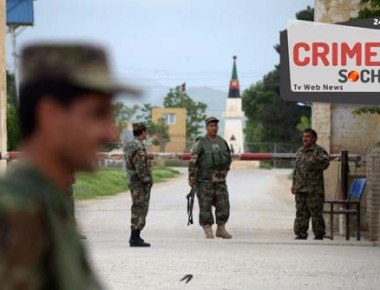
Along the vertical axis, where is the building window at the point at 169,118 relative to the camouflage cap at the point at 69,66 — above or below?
above

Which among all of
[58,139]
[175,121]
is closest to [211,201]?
[58,139]

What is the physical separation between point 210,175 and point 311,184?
1.55 m

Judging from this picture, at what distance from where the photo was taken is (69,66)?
7.01ft

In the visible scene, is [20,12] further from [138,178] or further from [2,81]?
[138,178]

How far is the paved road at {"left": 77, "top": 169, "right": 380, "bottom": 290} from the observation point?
9844 millimetres

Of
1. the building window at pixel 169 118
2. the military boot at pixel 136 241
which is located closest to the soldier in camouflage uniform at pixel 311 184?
the military boot at pixel 136 241

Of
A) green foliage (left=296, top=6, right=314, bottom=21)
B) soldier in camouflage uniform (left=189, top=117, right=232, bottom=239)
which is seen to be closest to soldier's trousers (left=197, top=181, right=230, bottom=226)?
soldier in camouflage uniform (left=189, top=117, right=232, bottom=239)

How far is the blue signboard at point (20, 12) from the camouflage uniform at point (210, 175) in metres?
45.9

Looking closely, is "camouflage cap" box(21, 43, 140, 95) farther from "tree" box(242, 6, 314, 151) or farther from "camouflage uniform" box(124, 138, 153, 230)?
"tree" box(242, 6, 314, 151)

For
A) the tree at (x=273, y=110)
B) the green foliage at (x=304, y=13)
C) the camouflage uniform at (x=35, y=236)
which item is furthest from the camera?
the tree at (x=273, y=110)

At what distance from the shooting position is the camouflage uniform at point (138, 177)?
13672 millimetres

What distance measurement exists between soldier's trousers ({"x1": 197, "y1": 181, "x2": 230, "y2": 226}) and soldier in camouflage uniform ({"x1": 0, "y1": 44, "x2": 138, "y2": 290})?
12.7 meters

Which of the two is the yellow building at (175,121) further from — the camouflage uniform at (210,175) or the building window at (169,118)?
the camouflage uniform at (210,175)

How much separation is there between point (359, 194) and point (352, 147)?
1.92 metres
